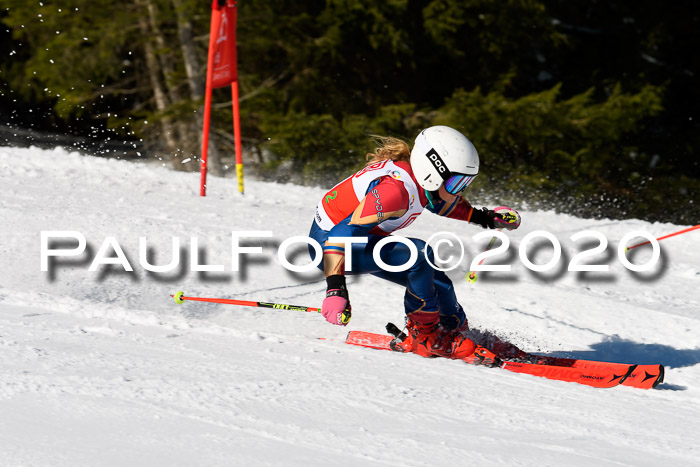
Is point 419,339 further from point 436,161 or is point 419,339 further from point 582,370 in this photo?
point 436,161

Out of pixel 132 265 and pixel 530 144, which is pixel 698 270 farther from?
pixel 530 144

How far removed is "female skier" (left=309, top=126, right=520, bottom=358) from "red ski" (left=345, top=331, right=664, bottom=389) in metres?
0.20

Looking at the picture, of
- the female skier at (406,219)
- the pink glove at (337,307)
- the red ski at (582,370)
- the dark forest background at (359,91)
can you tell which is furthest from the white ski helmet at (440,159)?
the dark forest background at (359,91)

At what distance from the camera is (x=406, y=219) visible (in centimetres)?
396

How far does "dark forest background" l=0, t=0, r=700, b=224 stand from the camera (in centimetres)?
1302

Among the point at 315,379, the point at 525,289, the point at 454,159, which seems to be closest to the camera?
the point at 315,379

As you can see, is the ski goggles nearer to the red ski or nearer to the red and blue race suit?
the red and blue race suit

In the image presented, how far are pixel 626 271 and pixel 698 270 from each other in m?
0.66

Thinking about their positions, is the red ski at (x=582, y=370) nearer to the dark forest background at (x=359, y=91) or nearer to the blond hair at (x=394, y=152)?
the blond hair at (x=394, y=152)

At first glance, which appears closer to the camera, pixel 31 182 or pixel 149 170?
pixel 31 182

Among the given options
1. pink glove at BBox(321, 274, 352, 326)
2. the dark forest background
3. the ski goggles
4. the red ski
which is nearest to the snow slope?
the red ski

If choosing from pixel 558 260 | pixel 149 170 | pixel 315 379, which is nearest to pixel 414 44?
pixel 149 170

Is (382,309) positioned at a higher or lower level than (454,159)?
lower

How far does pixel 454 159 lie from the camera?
3834 millimetres
